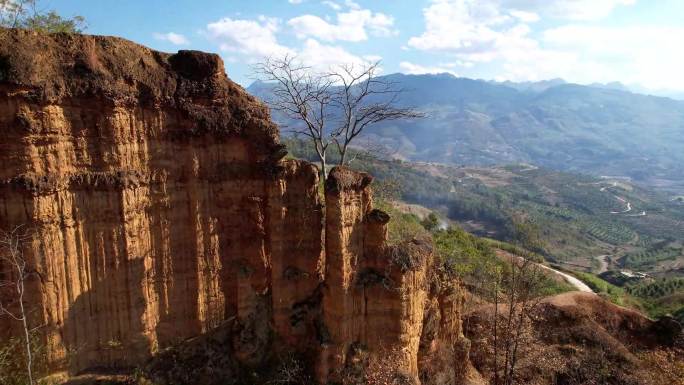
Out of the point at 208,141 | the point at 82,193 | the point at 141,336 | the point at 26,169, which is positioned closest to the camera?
the point at 26,169

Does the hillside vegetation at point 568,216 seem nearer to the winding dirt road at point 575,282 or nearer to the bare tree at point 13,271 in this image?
the winding dirt road at point 575,282

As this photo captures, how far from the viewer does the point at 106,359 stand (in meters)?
14.9

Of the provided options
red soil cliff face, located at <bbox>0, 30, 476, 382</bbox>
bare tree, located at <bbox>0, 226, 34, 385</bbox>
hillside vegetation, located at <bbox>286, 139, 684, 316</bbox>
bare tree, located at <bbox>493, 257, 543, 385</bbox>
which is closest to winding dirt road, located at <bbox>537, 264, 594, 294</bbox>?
hillside vegetation, located at <bbox>286, 139, 684, 316</bbox>

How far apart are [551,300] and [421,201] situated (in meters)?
102

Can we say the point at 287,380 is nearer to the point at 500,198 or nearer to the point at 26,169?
the point at 26,169

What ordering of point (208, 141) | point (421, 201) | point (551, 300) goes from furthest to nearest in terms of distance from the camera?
point (421, 201) < point (551, 300) < point (208, 141)

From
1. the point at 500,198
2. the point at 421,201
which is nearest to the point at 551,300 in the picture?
the point at 421,201

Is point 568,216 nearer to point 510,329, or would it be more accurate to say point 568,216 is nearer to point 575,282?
point 575,282

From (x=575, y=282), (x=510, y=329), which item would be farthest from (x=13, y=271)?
(x=575, y=282)

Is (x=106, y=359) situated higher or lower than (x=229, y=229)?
lower

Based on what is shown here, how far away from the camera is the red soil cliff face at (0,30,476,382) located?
13.5 m

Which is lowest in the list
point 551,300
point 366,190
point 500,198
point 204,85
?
point 500,198

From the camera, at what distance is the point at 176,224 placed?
1628 cm

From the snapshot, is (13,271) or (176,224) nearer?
(13,271)
